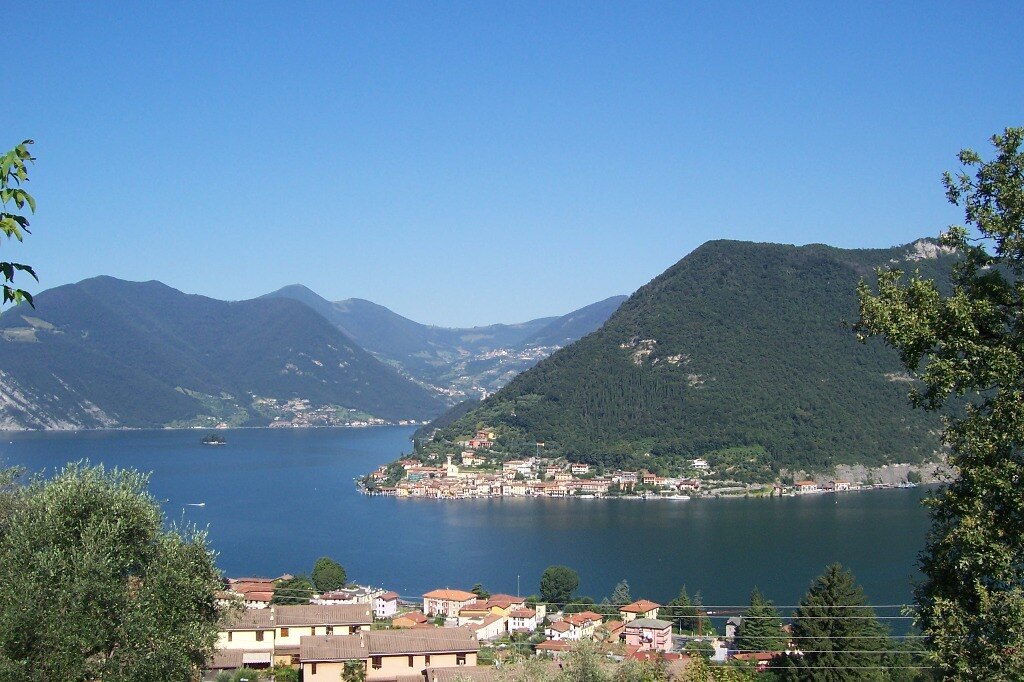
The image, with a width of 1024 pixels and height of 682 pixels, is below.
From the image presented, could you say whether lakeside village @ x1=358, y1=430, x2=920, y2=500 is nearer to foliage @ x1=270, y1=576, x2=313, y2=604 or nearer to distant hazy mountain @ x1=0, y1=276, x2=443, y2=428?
foliage @ x1=270, y1=576, x2=313, y2=604

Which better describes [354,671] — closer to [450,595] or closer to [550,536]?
[450,595]

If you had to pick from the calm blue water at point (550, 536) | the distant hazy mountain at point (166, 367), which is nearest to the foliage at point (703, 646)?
the calm blue water at point (550, 536)

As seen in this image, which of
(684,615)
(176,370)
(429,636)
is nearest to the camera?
(429,636)

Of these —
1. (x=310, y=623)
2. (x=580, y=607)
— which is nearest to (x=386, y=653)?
(x=310, y=623)

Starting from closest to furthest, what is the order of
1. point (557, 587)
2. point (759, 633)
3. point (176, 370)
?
1. point (759, 633)
2. point (557, 587)
3. point (176, 370)

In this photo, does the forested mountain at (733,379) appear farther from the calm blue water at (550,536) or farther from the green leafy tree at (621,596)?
the green leafy tree at (621,596)

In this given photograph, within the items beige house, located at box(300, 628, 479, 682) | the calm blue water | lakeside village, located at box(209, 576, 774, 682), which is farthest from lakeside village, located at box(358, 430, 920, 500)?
beige house, located at box(300, 628, 479, 682)

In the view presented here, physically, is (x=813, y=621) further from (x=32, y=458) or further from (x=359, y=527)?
(x=32, y=458)
